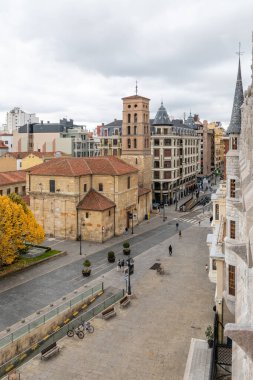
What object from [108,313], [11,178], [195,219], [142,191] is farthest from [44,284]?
[195,219]

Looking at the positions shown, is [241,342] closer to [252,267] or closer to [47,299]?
[252,267]

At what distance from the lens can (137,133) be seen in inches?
2534

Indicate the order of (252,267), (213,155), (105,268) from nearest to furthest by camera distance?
(252,267) < (105,268) < (213,155)

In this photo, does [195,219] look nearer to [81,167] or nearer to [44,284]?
[81,167]

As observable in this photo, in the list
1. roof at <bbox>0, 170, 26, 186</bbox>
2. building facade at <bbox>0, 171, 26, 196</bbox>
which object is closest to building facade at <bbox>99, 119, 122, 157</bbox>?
roof at <bbox>0, 170, 26, 186</bbox>

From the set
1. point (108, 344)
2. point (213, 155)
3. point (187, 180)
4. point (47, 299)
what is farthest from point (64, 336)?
point (213, 155)

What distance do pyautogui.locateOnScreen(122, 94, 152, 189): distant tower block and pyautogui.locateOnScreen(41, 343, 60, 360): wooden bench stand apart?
4520 cm

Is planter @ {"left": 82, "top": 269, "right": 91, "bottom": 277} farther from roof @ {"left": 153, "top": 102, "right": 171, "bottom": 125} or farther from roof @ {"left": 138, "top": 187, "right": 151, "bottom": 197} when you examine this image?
roof @ {"left": 153, "top": 102, "right": 171, "bottom": 125}

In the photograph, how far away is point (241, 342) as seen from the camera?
15.4 feet

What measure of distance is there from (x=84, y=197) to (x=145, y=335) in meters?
Result: 28.7

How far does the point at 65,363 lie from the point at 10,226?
1612cm

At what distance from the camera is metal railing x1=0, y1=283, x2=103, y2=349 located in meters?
22.0

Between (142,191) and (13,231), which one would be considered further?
(142,191)

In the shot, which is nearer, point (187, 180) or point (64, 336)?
point (64, 336)
